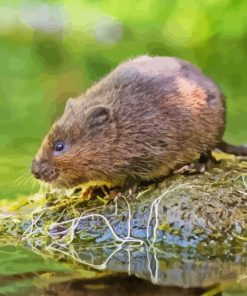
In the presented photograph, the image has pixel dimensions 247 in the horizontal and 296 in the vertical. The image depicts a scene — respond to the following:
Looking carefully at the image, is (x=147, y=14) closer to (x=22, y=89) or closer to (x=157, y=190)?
(x=22, y=89)

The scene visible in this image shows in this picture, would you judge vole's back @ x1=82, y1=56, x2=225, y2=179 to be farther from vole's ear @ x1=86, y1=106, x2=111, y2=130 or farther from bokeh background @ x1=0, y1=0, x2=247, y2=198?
bokeh background @ x1=0, y1=0, x2=247, y2=198

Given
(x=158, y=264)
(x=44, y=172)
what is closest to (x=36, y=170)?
(x=44, y=172)

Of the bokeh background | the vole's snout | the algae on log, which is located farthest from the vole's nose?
the bokeh background

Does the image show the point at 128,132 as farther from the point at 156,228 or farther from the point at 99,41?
the point at 99,41

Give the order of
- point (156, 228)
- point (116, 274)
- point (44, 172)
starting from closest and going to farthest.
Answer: point (116, 274)
point (156, 228)
point (44, 172)

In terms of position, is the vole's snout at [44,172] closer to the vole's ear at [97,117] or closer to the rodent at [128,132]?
the rodent at [128,132]

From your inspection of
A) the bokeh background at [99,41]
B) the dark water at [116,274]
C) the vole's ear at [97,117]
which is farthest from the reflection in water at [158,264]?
the bokeh background at [99,41]

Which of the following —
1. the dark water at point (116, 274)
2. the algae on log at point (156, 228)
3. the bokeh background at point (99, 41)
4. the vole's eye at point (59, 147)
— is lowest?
the dark water at point (116, 274)

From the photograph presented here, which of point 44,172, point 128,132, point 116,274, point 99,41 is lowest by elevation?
point 116,274

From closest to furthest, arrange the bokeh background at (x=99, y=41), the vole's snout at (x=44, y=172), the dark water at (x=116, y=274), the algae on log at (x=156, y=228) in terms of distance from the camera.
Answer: the dark water at (x=116, y=274)
the algae on log at (x=156, y=228)
the vole's snout at (x=44, y=172)
the bokeh background at (x=99, y=41)
